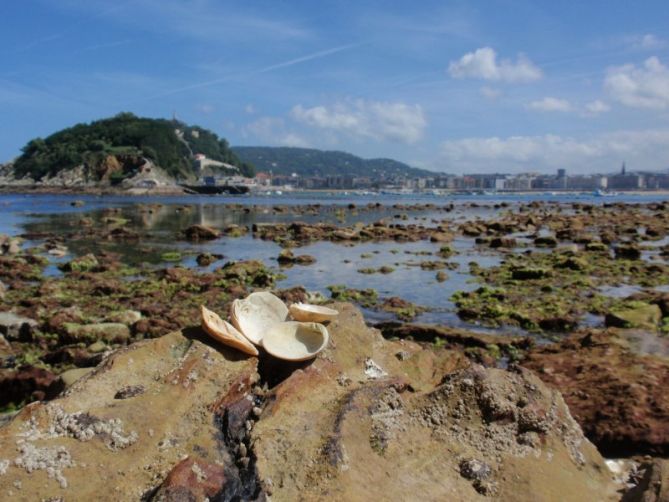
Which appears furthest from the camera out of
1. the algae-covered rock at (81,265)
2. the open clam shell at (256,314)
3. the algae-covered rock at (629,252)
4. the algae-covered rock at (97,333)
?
the algae-covered rock at (629,252)

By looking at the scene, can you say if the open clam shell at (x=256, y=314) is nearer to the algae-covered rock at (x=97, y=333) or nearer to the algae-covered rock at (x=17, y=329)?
the algae-covered rock at (x=97, y=333)

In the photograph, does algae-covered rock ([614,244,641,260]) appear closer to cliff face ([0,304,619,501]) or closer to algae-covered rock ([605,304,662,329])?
algae-covered rock ([605,304,662,329])

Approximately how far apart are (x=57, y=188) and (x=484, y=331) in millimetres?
166775

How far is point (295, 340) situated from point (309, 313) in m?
0.44

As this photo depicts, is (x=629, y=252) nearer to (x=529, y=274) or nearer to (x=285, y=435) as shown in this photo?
(x=529, y=274)

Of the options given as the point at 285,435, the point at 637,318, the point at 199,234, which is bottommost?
the point at 199,234

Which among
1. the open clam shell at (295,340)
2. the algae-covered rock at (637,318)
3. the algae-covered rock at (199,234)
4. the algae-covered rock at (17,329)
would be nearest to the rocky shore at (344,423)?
the open clam shell at (295,340)

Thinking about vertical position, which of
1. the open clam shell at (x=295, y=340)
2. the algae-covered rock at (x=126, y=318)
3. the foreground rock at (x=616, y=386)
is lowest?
the algae-covered rock at (x=126, y=318)

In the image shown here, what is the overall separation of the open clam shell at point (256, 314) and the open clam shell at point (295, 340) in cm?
15

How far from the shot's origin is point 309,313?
19.9 feet

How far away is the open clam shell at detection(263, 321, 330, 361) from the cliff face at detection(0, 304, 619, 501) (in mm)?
123

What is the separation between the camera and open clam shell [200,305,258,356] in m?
5.47

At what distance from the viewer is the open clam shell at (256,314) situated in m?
5.76

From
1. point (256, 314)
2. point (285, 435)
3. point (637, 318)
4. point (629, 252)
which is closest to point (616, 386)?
point (256, 314)
